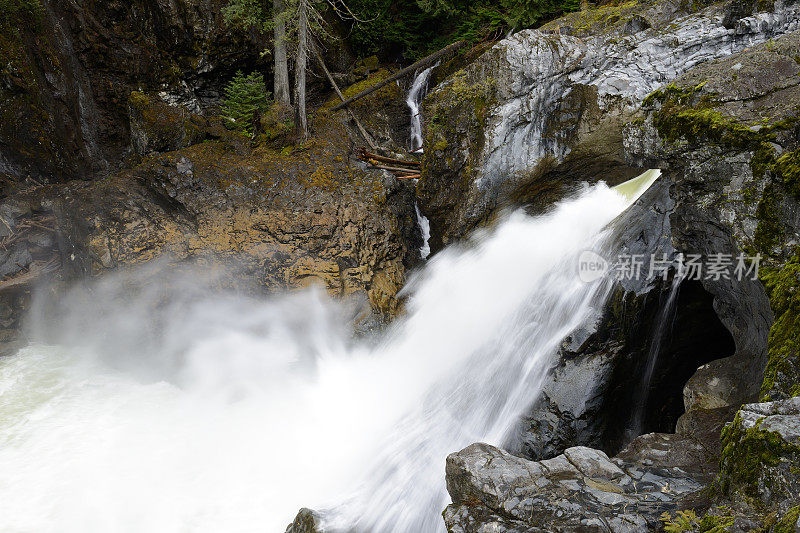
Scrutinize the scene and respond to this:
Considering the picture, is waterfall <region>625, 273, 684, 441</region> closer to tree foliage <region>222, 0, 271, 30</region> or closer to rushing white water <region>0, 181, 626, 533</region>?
rushing white water <region>0, 181, 626, 533</region>

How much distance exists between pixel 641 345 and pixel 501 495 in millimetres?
3361

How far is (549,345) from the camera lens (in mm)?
6602

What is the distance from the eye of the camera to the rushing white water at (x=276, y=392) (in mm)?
6512

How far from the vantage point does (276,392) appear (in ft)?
30.0

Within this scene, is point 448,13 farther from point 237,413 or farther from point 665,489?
point 665,489

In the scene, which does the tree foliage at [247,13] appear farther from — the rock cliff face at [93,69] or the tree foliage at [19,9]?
the tree foliage at [19,9]

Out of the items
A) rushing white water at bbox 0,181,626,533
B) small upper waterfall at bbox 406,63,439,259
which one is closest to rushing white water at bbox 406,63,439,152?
small upper waterfall at bbox 406,63,439,259

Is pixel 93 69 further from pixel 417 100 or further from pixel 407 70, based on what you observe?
pixel 417 100

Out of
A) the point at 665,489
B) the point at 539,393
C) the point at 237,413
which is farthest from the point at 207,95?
the point at 665,489

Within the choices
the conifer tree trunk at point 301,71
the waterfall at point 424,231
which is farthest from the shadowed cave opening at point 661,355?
the conifer tree trunk at point 301,71

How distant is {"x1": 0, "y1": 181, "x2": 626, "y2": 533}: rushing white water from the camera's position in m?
6.51

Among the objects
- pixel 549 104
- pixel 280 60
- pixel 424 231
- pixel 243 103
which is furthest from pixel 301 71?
pixel 549 104

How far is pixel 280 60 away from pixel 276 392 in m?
8.55

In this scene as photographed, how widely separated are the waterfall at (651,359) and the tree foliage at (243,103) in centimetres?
1024
